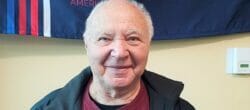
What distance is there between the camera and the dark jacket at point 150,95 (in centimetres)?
118

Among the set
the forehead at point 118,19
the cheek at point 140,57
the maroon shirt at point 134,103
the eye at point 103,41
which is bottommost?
the maroon shirt at point 134,103

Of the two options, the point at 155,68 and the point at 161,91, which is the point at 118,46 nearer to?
the point at 161,91

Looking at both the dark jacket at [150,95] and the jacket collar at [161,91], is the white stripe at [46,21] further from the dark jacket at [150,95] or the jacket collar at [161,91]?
the jacket collar at [161,91]

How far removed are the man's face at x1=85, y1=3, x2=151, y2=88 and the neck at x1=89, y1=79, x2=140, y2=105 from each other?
0.05 m

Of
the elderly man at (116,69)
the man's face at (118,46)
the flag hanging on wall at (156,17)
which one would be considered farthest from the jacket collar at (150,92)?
the flag hanging on wall at (156,17)

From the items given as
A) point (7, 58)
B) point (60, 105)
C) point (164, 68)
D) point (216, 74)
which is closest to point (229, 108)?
point (216, 74)

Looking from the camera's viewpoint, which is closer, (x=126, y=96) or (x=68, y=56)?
(x=126, y=96)

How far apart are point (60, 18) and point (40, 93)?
33cm

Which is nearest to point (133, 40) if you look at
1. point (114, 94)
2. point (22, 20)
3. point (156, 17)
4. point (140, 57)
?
point (140, 57)

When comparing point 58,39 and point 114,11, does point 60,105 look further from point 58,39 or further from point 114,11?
point 58,39

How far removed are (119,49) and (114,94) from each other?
0.17 meters

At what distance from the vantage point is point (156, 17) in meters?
1.59

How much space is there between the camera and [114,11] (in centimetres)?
108

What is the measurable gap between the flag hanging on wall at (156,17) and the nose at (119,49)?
537 mm
